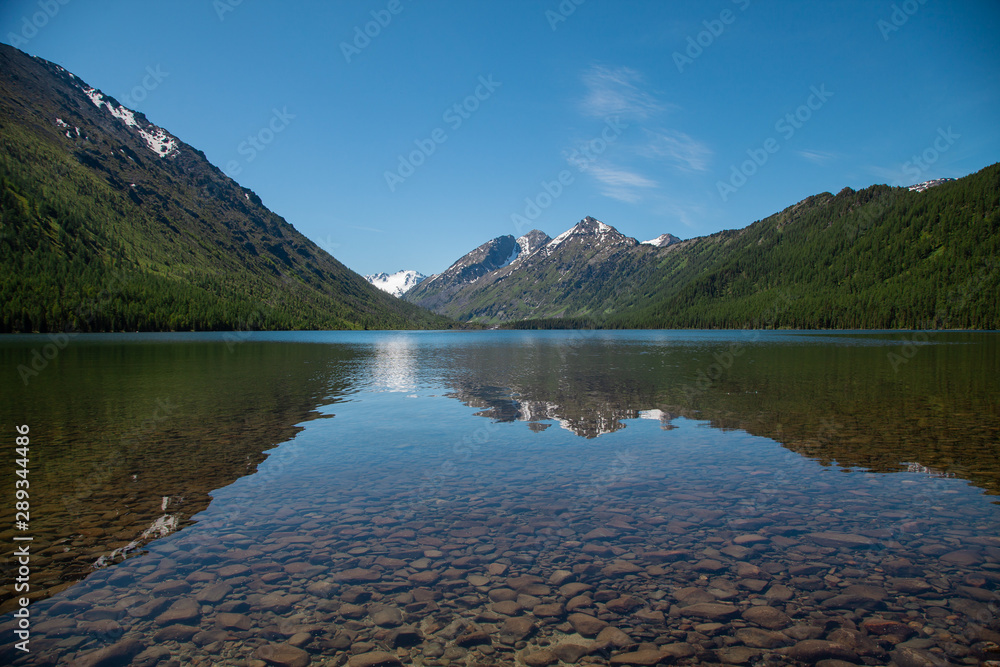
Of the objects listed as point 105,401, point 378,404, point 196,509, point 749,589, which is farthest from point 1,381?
point 749,589

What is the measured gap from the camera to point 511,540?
1177 centimetres

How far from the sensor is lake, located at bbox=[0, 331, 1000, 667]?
7.94 meters

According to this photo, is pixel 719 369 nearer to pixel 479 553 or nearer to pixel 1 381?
pixel 479 553

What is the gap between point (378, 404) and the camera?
112 ft

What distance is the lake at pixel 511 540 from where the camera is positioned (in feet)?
26.0

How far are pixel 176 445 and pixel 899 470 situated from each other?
28.5 m

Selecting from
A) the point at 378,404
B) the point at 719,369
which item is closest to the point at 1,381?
the point at 378,404

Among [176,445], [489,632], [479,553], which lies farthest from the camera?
[176,445]

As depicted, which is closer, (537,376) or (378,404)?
(378,404)

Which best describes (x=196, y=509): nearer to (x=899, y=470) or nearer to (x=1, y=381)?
(x=899, y=470)

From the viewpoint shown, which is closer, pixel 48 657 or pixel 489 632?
pixel 48 657

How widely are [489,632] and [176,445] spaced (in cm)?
1930

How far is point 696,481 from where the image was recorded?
16.2 meters

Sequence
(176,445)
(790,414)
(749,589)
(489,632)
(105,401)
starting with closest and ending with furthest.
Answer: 1. (489,632)
2. (749,589)
3. (176,445)
4. (790,414)
5. (105,401)
